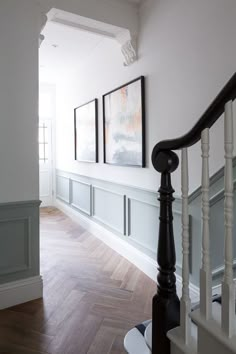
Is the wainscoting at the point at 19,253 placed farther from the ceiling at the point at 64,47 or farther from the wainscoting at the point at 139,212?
the ceiling at the point at 64,47

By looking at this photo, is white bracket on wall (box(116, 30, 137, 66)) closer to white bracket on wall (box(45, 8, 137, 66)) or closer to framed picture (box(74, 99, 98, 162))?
white bracket on wall (box(45, 8, 137, 66))

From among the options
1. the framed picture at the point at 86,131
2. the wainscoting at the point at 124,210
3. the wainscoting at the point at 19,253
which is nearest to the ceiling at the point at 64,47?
the framed picture at the point at 86,131

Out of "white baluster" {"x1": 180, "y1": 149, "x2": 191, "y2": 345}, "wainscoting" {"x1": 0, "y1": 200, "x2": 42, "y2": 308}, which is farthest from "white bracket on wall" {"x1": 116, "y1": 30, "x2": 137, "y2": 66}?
"white baluster" {"x1": 180, "y1": 149, "x2": 191, "y2": 345}

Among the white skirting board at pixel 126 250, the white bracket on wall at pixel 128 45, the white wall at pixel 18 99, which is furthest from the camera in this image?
the white bracket on wall at pixel 128 45

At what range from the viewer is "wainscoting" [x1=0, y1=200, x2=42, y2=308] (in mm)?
2242

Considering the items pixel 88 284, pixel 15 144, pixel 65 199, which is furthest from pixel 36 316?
pixel 65 199

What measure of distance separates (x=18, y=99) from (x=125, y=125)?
1322 millimetres

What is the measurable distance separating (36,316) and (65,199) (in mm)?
3719

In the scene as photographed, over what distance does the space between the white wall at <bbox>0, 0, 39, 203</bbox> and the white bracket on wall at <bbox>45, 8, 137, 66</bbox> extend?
1.67 ft

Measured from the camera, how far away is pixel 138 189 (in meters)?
2.98

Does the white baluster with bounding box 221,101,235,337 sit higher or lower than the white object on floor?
higher

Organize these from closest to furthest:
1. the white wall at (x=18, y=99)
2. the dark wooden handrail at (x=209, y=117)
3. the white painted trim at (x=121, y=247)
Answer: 1. the dark wooden handrail at (x=209, y=117)
2. the white wall at (x=18, y=99)
3. the white painted trim at (x=121, y=247)

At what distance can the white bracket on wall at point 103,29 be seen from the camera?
2713mm

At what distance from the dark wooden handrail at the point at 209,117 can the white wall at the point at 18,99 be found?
61.5 inches
